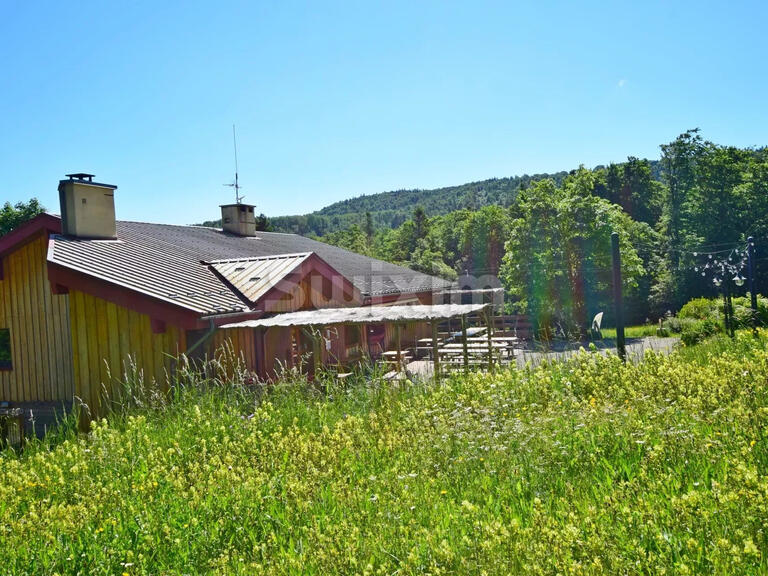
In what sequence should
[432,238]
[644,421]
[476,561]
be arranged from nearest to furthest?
1. [476,561]
2. [644,421]
3. [432,238]

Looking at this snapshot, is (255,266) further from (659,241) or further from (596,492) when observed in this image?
(659,241)

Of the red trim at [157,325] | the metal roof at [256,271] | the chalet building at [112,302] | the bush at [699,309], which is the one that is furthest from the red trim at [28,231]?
the bush at [699,309]

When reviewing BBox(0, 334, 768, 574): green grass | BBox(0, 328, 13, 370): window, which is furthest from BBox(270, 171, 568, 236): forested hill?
BBox(0, 334, 768, 574): green grass

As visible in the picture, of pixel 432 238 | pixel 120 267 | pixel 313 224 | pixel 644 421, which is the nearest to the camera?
pixel 644 421

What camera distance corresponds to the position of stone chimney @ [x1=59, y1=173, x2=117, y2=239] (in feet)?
41.9

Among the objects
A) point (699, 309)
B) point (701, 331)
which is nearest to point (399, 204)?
point (699, 309)

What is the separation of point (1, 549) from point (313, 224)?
359 feet

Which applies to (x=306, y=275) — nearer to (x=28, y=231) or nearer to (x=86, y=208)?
(x=86, y=208)

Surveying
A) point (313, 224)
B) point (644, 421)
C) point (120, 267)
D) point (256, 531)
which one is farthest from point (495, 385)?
point (313, 224)

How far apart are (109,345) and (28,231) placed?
10.9ft

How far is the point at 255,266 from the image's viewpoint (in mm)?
14141

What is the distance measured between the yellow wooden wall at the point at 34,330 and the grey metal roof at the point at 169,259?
0.92m

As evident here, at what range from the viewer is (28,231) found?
12406 mm

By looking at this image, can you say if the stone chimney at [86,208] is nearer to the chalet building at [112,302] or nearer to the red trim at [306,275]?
the chalet building at [112,302]
